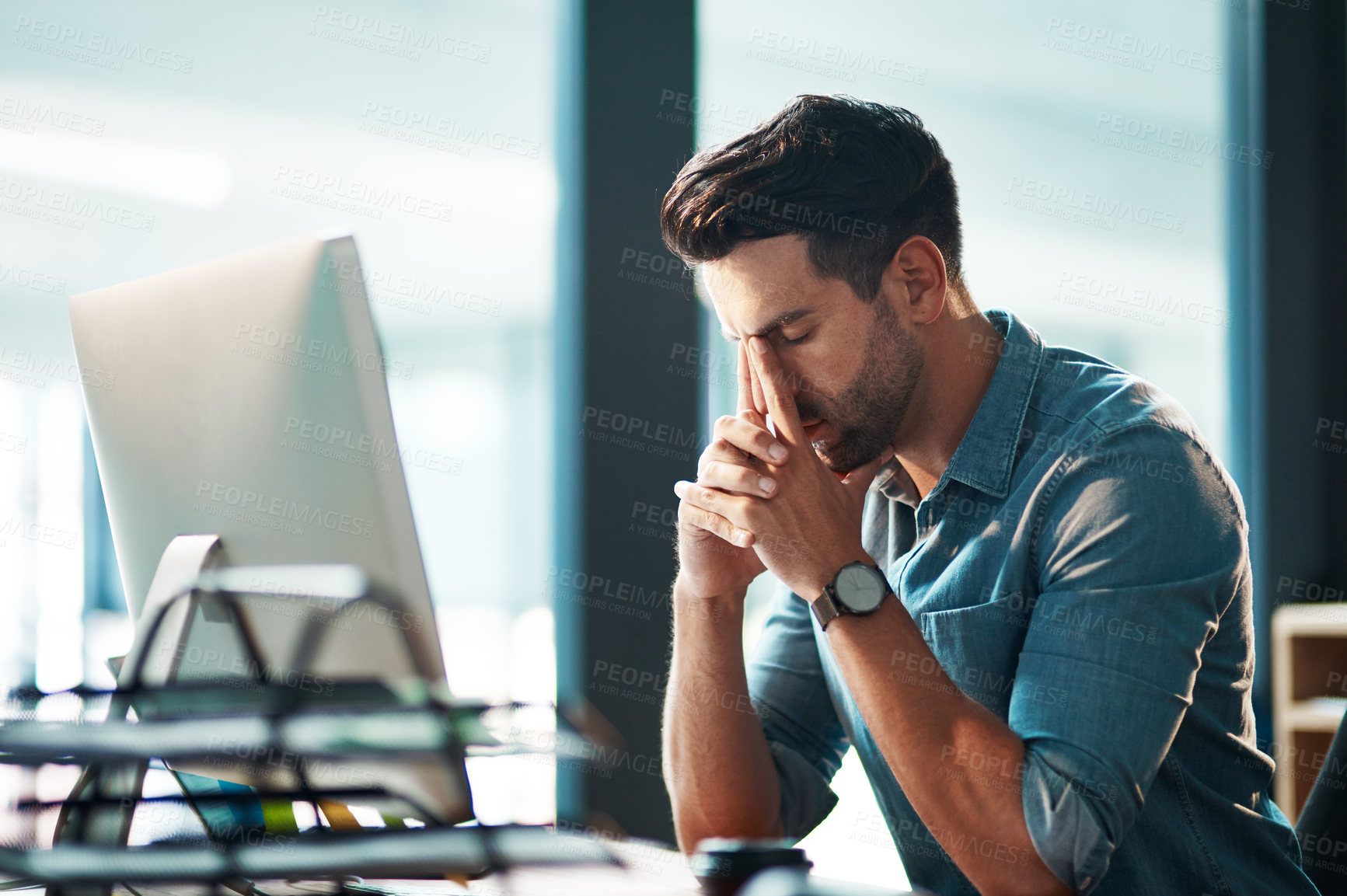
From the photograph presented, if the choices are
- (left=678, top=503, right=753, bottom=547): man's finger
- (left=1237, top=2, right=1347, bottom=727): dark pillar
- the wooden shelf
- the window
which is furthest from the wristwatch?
(left=1237, top=2, right=1347, bottom=727): dark pillar

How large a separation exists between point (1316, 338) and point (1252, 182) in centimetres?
48

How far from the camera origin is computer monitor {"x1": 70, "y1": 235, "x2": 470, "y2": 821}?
2.45 ft

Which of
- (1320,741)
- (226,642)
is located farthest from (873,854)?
(226,642)

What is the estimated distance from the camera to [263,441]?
812 mm

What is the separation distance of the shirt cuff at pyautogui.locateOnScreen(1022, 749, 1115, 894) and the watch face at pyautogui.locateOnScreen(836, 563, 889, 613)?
0.20 meters

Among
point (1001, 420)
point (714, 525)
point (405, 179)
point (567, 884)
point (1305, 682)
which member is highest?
point (405, 179)

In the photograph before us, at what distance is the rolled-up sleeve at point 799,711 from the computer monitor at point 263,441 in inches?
25.0

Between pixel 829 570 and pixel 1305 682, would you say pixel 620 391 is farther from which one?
pixel 1305 682

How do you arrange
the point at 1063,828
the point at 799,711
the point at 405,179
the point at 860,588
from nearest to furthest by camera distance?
the point at 1063,828 → the point at 860,588 → the point at 799,711 → the point at 405,179

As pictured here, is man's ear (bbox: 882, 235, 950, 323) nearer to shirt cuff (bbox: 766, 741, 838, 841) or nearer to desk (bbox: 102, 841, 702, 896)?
shirt cuff (bbox: 766, 741, 838, 841)

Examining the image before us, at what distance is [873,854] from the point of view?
245 cm

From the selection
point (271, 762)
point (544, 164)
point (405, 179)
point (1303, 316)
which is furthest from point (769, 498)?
point (1303, 316)

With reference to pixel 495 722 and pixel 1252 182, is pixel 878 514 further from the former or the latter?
pixel 1252 182

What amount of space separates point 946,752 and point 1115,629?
19 centimetres
